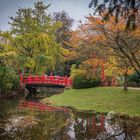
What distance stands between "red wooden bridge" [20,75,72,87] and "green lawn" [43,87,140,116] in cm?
487

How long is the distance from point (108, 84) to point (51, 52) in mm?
12939

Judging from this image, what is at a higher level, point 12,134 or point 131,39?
point 131,39

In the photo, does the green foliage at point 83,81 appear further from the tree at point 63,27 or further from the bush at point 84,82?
the tree at point 63,27

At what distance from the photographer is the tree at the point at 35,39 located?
140ft

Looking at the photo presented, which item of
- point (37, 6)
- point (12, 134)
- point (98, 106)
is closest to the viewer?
point (12, 134)

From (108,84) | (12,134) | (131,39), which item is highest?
(131,39)

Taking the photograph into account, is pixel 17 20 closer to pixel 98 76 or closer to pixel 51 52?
pixel 51 52

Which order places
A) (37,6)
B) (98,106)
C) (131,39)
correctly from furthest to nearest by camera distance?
(37,6), (98,106), (131,39)

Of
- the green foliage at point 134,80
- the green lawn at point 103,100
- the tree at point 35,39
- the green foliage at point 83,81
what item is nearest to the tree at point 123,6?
the green lawn at point 103,100

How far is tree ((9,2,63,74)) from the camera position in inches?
1679

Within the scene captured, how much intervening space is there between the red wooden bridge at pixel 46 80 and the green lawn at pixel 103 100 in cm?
487

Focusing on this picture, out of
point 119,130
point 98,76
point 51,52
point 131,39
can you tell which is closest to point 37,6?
point 51,52

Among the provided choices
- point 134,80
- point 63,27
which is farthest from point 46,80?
point 63,27

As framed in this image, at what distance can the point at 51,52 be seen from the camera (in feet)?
147
